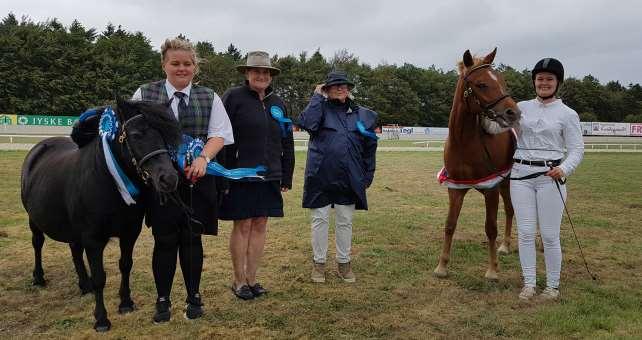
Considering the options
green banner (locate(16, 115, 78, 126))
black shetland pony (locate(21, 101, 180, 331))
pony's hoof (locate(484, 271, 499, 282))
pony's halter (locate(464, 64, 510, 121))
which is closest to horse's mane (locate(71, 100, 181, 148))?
black shetland pony (locate(21, 101, 180, 331))

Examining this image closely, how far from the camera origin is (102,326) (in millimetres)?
3869

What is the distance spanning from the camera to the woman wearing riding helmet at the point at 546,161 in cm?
445

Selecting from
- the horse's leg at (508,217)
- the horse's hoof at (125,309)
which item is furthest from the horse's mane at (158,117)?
the horse's leg at (508,217)

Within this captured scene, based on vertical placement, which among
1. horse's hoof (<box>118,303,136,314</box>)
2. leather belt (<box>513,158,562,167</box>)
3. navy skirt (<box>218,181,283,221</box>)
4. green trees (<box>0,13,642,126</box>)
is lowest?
horse's hoof (<box>118,303,136,314</box>)

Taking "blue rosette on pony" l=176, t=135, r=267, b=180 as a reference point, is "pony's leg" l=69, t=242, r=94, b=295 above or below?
below

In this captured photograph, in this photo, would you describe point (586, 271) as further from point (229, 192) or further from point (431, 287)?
point (229, 192)

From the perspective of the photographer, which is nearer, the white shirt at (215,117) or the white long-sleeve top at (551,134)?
the white shirt at (215,117)

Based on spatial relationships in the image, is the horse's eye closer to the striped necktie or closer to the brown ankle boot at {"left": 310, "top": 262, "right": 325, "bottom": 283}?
the striped necktie

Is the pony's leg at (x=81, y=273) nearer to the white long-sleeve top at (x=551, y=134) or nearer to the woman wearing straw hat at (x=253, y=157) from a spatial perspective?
the woman wearing straw hat at (x=253, y=157)

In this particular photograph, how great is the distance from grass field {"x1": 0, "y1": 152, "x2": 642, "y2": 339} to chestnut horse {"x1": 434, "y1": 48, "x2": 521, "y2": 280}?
0.69 meters

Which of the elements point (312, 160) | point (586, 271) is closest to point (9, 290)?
point (312, 160)

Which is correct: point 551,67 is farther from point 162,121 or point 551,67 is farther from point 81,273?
point 81,273

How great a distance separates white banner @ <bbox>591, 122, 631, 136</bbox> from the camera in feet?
163

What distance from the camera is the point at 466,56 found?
193 inches
